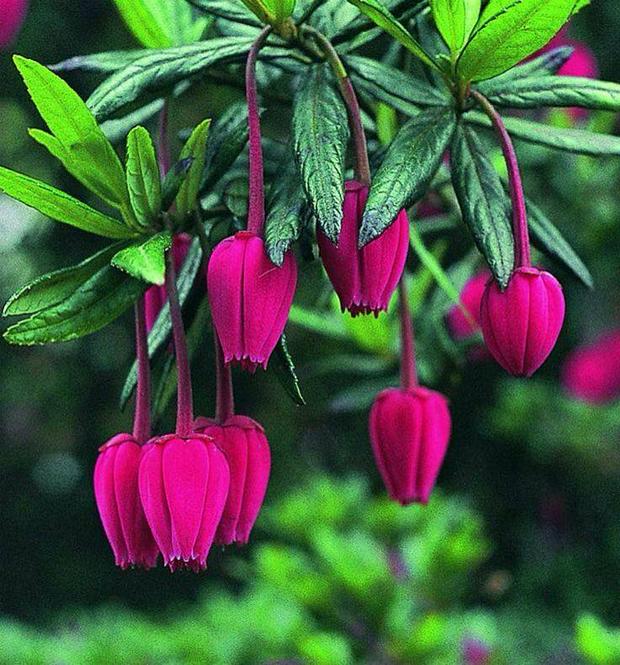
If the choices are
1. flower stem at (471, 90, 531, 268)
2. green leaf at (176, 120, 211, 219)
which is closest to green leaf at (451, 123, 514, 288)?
flower stem at (471, 90, 531, 268)

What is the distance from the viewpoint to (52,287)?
1.74ft

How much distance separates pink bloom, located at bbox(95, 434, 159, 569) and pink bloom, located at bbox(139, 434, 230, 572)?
0.02m

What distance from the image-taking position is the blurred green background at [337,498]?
1.46 metres

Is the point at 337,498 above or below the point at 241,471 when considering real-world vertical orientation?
below

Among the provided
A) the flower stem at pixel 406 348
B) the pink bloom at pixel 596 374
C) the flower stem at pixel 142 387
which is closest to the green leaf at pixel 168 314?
the flower stem at pixel 142 387

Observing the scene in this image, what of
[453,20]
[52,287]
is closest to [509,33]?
[453,20]

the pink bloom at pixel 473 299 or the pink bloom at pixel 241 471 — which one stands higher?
the pink bloom at pixel 241 471

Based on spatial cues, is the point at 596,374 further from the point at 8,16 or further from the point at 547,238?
the point at 547,238

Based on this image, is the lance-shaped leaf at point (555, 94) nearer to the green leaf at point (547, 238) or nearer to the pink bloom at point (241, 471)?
the green leaf at point (547, 238)

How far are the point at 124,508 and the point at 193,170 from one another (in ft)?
0.53

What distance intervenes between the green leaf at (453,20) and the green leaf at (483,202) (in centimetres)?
4

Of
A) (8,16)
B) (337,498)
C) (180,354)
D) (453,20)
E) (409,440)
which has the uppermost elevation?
(453,20)

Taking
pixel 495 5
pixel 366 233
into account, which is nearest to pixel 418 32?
pixel 495 5

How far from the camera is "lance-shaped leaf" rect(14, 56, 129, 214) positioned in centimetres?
53
